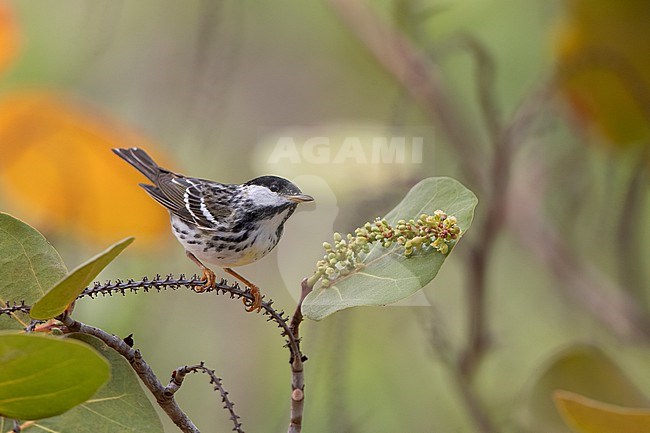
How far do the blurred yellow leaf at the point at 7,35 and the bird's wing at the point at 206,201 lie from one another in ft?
1.02

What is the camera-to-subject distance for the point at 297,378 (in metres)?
0.41

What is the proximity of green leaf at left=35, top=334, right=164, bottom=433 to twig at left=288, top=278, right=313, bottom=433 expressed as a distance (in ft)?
0.21

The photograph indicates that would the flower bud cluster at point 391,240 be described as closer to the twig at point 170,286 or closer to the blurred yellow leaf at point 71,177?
the twig at point 170,286

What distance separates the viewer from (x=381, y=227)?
0.41 meters

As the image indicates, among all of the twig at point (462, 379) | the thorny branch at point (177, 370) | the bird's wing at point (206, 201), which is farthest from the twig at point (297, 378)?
the twig at point (462, 379)

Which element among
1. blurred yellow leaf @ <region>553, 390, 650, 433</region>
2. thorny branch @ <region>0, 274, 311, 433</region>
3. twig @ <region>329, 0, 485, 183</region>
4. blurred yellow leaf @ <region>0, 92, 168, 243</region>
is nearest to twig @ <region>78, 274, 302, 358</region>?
thorny branch @ <region>0, 274, 311, 433</region>

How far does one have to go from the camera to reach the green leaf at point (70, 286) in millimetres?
317

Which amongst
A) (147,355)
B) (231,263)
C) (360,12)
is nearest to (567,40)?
(360,12)

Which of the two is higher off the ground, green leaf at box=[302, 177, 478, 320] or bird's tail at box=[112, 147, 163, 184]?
green leaf at box=[302, 177, 478, 320]

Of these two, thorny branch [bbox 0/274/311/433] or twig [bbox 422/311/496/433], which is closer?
thorny branch [bbox 0/274/311/433]

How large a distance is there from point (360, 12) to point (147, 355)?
1.74 feet

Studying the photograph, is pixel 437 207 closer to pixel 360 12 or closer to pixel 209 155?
pixel 360 12

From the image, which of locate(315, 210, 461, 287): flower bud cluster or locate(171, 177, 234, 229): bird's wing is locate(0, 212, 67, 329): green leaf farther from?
locate(171, 177, 234, 229): bird's wing

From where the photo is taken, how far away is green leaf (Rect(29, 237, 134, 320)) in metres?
0.32
